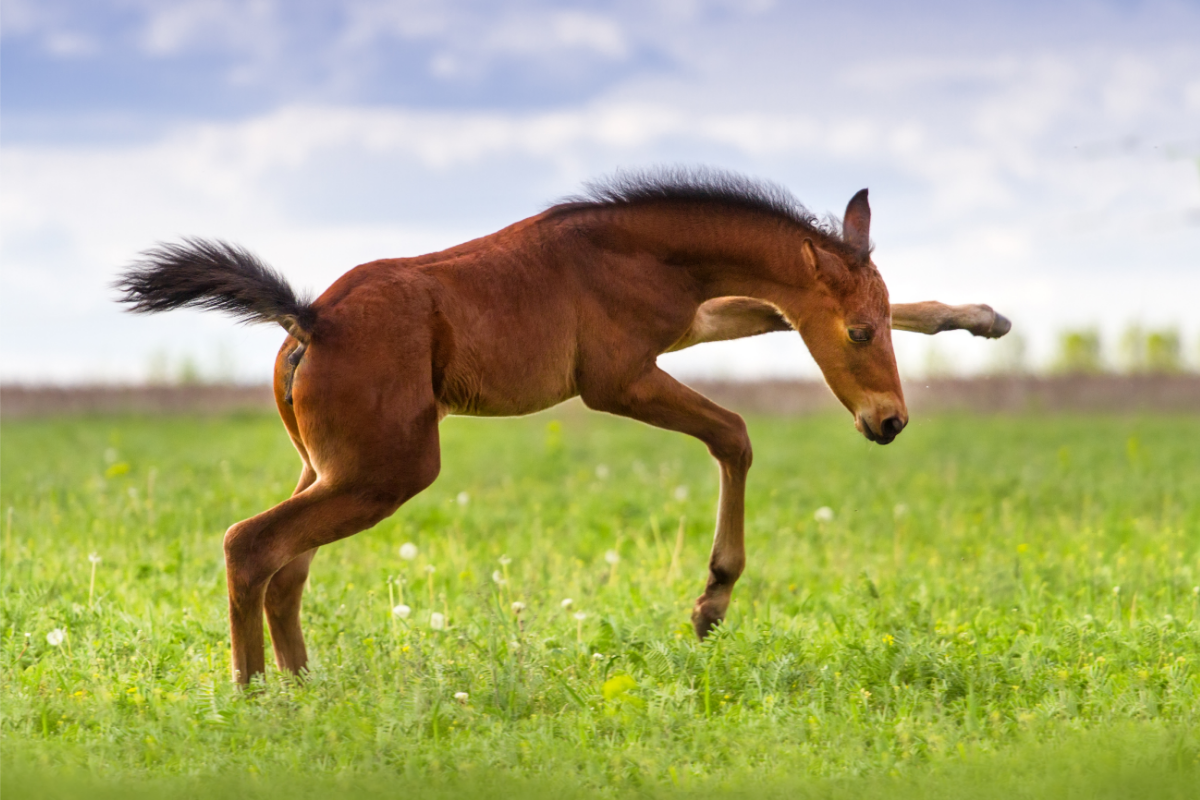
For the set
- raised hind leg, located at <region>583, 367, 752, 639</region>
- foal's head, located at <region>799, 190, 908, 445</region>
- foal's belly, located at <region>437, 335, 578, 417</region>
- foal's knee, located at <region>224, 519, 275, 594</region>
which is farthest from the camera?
foal's head, located at <region>799, 190, 908, 445</region>

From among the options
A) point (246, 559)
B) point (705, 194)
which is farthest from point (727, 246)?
point (246, 559)

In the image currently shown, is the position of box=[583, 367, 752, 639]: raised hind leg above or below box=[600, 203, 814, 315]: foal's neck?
below

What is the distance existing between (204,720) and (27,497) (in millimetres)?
6051

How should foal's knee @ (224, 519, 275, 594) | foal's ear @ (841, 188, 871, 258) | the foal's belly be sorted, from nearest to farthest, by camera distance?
foal's knee @ (224, 519, 275, 594), the foal's belly, foal's ear @ (841, 188, 871, 258)

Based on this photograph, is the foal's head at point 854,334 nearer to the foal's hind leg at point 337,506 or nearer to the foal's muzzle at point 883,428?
the foal's muzzle at point 883,428

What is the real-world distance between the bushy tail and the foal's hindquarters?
0.13m

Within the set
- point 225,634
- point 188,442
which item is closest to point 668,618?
point 225,634

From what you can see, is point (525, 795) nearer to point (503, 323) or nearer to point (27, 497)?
point (503, 323)

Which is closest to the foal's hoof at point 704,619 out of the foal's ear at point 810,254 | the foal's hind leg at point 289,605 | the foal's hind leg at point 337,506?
the foal's hind leg at point 337,506

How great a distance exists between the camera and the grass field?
158 inches

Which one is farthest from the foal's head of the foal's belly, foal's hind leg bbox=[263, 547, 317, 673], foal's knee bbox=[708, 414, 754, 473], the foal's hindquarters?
foal's hind leg bbox=[263, 547, 317, 673]

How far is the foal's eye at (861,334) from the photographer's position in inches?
201

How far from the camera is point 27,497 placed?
9.55 metres

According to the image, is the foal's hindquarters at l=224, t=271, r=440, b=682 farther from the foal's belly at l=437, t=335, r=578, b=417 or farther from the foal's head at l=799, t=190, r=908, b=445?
the foal's head at l=799, t=190, r=908, b=445
